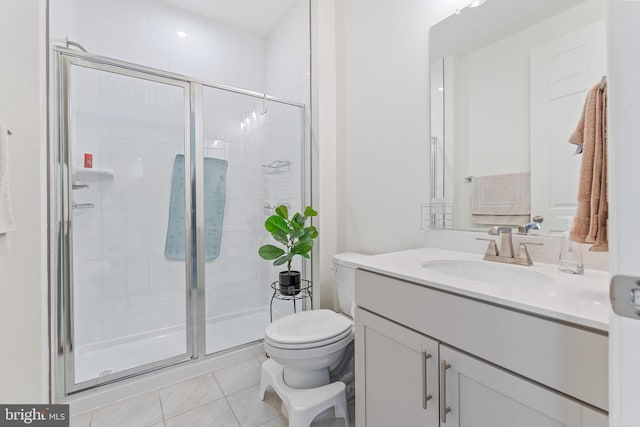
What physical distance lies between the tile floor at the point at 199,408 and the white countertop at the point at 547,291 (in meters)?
0.98

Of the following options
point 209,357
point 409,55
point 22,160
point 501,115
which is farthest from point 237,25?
point 209,357

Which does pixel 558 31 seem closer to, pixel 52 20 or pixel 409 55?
pixel 409 55

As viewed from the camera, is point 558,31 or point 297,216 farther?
point 297,216

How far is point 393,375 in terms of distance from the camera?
951 millimetres

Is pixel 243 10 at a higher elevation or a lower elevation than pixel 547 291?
higher

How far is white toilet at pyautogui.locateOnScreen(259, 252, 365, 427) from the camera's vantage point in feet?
4.08

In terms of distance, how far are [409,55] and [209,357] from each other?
7.31 ft

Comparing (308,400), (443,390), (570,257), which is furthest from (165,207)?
(570,257)

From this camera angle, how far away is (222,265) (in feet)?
7.71

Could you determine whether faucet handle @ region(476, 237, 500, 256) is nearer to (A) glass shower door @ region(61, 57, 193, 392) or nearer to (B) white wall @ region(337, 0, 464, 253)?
(B) white wall @ region(337, 0, 464, 253)

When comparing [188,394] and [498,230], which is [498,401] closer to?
[498,230]

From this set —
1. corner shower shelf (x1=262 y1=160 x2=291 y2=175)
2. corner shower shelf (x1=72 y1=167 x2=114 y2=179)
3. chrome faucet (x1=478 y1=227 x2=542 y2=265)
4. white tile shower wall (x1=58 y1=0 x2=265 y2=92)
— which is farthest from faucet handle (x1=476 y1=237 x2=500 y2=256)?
white tile shower wall (x1=58 y1=0 x2=265 y2=92)

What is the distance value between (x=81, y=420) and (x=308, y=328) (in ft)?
3.98

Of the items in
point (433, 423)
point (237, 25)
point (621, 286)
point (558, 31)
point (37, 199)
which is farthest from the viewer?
point (237, 25)
